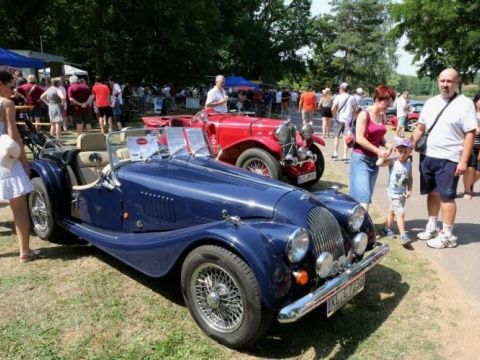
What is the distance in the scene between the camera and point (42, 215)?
197 inches

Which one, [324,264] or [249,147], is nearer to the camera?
[324,264]

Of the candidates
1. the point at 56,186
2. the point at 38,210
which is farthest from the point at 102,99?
the point at 56,186

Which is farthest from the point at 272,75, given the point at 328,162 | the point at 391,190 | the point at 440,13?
the point at 391,190

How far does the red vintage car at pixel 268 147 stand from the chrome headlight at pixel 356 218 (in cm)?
304

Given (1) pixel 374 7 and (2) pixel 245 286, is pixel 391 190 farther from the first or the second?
(1) pixel 374 7

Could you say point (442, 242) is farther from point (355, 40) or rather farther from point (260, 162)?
point (355, 40)

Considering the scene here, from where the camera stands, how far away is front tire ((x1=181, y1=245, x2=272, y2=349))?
9.39 feet

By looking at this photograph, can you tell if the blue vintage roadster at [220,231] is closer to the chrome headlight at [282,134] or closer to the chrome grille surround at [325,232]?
the chrome grille surround at [325,232]

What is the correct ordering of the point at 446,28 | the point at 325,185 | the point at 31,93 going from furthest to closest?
the point at 446,28
the point at 31,93
the point at 325,185

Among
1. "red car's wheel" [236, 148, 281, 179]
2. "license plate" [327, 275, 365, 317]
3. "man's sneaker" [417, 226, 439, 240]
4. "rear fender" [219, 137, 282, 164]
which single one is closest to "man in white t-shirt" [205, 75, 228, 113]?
"rear fender" [219, 137, 282, 164]

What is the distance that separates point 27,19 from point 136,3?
7366 mm

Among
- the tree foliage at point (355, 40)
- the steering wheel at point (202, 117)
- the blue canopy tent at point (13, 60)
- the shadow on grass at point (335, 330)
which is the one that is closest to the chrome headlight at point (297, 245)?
the shadow on grass at point (335, 330)

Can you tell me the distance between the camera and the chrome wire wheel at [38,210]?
193 inches

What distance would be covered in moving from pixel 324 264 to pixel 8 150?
123 inches
